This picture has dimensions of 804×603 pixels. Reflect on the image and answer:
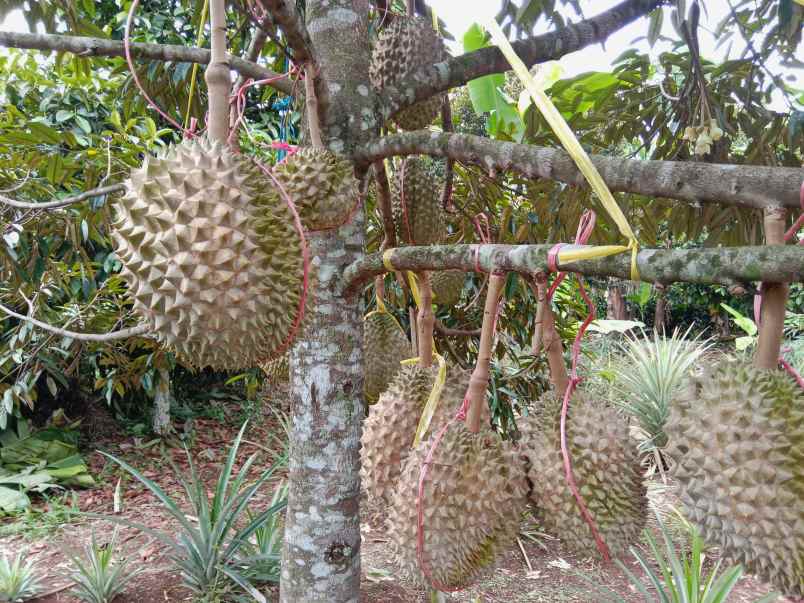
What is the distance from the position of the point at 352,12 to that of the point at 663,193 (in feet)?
2.99

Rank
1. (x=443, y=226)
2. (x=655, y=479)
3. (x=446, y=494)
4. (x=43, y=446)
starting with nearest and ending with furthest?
(x=446, y=494)
(x=443, y=226)
(x=43, y=446)
(x=655, y=479)

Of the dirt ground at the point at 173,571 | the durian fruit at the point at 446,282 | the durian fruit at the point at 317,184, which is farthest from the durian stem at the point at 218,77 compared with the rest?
the dirt ground at the point at 173,571

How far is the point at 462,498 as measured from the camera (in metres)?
0.91

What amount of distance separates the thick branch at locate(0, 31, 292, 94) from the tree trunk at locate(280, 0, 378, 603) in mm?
174

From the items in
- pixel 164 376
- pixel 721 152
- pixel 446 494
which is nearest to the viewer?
pixel 446 494

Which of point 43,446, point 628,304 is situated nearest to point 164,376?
point 43,446

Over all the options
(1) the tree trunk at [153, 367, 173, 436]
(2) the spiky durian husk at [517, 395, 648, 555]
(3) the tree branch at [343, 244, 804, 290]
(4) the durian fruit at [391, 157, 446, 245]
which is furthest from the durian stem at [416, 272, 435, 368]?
(1) the tree trunk at [153, 367, 173, 436]

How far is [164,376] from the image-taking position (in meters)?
4.10

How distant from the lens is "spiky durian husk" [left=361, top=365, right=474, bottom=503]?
1.07 metres

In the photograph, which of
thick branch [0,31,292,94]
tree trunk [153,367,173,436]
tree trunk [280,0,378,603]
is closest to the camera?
thick branch [0,31,292,94]

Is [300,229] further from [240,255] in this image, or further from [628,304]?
[628,304]

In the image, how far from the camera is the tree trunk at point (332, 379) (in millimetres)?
1305

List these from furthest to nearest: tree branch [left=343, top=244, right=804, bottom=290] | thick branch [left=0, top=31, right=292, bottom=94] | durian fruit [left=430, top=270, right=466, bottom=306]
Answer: durian fruit [left=430, top=270, right=466, bottom=306] < thick branch [left=0, top=31, right=292, bottom=94] < tree branch [left=343, top=244, right=804, bottom=290]

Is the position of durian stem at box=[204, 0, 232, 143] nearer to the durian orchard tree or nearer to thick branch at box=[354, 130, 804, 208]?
the durian orchard tree
